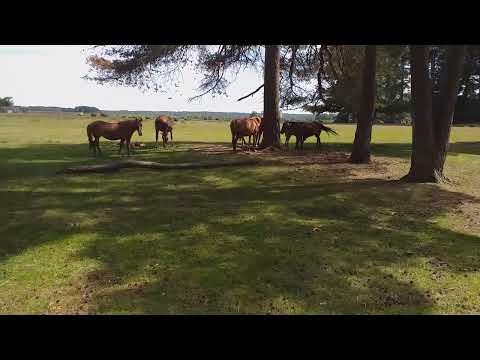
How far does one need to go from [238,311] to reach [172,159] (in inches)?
476

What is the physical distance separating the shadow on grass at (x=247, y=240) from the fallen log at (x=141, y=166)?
1.12 metres

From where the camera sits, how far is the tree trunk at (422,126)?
1112 centimetres

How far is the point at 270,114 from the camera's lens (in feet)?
63.9

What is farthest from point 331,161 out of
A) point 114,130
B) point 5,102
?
point 5,102

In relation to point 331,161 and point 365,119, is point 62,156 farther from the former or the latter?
point 365,119

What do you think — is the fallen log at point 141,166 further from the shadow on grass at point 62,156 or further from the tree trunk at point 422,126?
the tree trunk at point 422,126

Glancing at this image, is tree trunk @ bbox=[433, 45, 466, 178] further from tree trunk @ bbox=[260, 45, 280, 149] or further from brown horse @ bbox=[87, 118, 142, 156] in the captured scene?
brown horse @ bbox=[87, 118, 142, 156]

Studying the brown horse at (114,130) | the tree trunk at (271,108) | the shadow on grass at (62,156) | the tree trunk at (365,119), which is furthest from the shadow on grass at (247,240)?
the tree trunk at (271,108)

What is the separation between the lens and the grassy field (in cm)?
491

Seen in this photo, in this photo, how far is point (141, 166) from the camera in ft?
46.2

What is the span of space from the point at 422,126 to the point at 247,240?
23.5 feet

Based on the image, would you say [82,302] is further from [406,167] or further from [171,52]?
[171,52]

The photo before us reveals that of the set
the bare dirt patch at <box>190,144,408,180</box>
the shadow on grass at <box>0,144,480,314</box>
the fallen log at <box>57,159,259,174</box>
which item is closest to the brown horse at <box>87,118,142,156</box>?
the bare dirt patch at <box>190,144,408,180</box>
